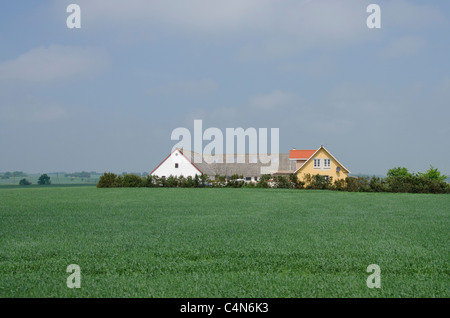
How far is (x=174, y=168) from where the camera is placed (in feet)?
163

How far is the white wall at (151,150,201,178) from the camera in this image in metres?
49.4

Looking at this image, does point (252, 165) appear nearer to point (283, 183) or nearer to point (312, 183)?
point (283, 183)

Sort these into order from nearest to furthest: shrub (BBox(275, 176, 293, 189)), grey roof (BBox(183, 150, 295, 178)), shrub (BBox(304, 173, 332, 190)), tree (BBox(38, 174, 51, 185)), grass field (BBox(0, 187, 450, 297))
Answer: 1. grass field (BBox(0, 187, 450, 297))
2. shrub (BBox(304, 173, 332, 190))
3. shrub (BBox(275, 176, 293, 189))
4. grey roof (BBox(183, 150, 295, 178))
5. tree (BBox(38, 174, 51, 185))

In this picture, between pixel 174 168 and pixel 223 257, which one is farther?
pixel 174 168

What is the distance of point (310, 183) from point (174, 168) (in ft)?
67.5

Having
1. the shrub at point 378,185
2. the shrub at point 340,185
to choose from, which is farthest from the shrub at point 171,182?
the shrub at point 378,185

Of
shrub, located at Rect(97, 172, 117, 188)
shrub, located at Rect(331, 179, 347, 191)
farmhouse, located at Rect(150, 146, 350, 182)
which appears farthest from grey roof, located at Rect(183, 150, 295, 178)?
shrub, located at Rect(331, 179, 347, 191)

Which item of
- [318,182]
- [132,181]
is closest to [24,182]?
[132,181]

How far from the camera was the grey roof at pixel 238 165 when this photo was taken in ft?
175

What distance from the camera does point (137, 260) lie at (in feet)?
23.4

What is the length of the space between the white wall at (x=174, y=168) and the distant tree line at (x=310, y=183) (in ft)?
28.9

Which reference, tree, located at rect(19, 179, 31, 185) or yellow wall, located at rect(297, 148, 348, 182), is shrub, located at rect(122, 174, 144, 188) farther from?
tree, located at rect(19, 179, 31, 185)
